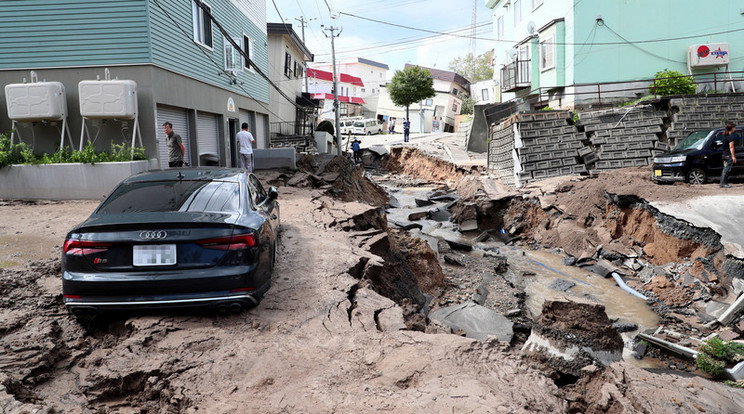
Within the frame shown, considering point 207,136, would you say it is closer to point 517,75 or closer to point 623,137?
point 623,137

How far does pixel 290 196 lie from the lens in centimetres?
1212

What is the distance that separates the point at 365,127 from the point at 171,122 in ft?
118

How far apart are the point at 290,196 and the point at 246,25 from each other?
11.2 m

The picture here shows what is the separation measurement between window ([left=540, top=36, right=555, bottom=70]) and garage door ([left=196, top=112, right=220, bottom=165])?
17300mm

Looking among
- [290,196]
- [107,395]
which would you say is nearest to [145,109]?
[290,196]

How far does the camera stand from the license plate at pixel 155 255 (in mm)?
4043

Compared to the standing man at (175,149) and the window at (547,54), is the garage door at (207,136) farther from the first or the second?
the window at (547,54)

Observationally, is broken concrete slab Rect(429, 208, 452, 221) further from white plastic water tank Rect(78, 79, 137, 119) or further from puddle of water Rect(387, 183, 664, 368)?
white plastic water tank Rect(78, 79, 137, 119)

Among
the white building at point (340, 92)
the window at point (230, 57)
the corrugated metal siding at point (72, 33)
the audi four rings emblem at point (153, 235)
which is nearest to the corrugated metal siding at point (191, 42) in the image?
the window at point (230, 57)

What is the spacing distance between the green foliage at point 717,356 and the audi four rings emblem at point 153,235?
6.99 metres

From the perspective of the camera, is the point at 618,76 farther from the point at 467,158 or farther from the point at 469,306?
the point at 469,306

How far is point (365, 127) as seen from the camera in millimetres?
48281

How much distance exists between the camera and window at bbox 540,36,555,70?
24484mm

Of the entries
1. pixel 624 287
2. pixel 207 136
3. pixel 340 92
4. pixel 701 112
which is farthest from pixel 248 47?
pixel 340 92
